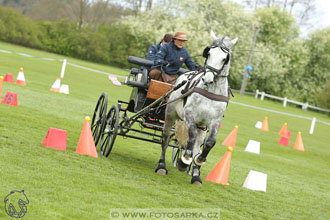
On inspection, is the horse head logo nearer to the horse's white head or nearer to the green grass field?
the green grass field

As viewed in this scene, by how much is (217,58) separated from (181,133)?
178 centimetres

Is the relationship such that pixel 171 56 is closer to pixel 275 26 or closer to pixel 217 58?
pixel 217 58

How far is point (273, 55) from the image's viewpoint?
60.2 metres

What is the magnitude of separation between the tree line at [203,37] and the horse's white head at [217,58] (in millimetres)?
43763

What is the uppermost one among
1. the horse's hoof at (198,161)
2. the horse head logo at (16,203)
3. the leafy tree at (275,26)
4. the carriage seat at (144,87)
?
the leafy tree at (275,26)

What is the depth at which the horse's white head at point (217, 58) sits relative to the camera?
24.5ft

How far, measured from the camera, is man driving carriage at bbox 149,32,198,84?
952 centimetres

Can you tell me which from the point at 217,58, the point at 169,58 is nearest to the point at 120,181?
the point at 217,58

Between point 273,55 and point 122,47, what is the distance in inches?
660

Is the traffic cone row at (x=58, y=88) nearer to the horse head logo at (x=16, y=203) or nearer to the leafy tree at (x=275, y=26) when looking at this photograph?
the horse head logo at (x=16, y=203)

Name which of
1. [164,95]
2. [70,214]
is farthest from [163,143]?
[70,214]

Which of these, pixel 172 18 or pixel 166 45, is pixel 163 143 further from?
pixel 172 18

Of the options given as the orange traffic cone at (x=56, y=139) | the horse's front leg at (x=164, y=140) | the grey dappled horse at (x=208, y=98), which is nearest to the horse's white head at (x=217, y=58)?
the grey dappled horse at (x=208, y=98)

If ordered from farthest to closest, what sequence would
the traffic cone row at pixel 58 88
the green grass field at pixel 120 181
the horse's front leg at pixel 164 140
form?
the traffic cone row at pixel 58 88 → the horse's front leg at pixel 164 140 → the green grass field at pixel 120 181
